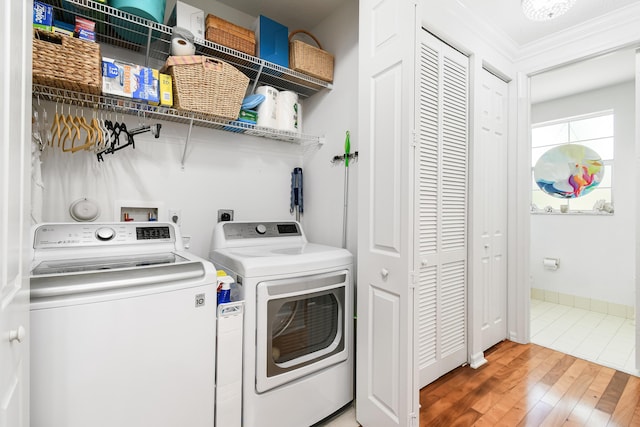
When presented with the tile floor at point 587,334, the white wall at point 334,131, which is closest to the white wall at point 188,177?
the white wall at point 334,131

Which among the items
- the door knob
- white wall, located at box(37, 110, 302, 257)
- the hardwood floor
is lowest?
the hardwood floor

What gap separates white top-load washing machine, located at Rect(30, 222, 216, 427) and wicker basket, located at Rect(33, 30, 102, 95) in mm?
632

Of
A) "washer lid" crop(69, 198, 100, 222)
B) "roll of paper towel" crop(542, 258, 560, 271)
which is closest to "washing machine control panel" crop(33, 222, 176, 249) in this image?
"washer lid" crop(69, 198, 100, 222)

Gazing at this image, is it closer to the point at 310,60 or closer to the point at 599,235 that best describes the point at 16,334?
the point at 310,60

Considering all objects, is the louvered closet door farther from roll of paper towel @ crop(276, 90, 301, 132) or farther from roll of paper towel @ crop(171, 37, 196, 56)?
roll of paper towel @ crop(171, 37, 196, 56)

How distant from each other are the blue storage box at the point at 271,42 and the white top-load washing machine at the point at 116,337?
139 centimetres

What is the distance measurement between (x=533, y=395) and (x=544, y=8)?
94.1 inches

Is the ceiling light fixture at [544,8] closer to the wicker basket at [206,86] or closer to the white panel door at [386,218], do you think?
the white panel door at [386,218]

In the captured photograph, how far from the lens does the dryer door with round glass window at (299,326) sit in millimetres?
1399

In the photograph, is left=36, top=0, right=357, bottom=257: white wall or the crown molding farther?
the crown molding

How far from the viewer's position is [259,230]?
2.01m

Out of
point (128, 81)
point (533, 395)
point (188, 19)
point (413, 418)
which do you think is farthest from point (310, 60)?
point (533, 395)

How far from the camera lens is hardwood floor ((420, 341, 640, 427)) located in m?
1.65

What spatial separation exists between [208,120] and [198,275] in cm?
100
